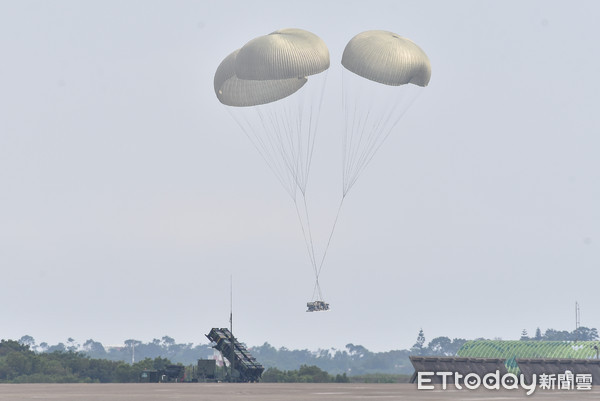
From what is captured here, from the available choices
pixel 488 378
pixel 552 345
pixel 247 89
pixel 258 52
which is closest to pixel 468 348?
pixel 552 345

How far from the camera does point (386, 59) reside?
54.8 metres

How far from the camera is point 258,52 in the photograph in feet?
175

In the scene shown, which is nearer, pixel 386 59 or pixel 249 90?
pixel 386 59

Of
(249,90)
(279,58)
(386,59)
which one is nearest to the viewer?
(279,58)

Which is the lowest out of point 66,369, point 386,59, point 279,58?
point 66,369

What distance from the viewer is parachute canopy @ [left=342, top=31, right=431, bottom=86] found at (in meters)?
54.9

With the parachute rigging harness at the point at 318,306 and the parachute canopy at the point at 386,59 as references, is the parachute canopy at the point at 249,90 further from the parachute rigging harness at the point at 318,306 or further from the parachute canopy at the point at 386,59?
the parachute rigging harness at the point at 318,306

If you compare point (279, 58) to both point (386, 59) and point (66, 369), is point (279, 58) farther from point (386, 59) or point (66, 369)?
point (66, 369)

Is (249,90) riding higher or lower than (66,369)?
higher

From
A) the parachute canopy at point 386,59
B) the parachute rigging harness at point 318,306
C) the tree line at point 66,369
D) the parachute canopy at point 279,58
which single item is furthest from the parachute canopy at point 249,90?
the tree line at point 66,369

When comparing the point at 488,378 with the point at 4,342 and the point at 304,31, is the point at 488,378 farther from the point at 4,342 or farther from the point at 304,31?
the point at 4,342

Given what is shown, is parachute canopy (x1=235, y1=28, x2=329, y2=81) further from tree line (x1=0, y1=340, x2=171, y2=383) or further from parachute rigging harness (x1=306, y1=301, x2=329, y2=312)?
tree line (x1=0, y1=340, x2=171, y2=383)

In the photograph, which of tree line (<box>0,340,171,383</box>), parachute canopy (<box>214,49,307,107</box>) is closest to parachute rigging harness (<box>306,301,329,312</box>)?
parachute canopy (<box>214,49,307,107</box>)

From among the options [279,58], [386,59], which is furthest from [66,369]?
[386,59]
